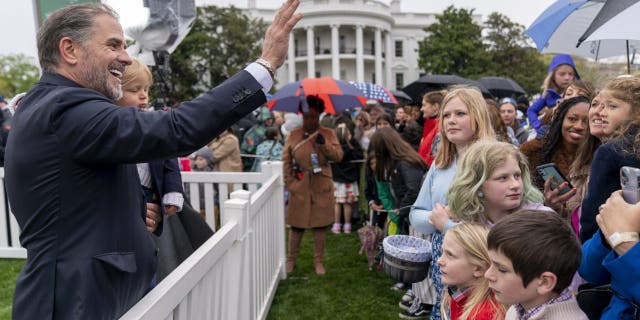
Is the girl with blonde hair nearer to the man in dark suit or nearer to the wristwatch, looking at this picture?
the wristwatch

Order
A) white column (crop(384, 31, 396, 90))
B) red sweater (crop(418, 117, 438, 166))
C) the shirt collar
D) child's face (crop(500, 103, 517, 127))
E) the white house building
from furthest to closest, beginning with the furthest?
white column (crop(384, 31, 396, 90))
the white house building
child's face (crop(500, 103, 517, 127))
red sweater (crop(418, 117, 438, 166))
the shirt collar

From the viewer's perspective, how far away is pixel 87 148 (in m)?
1.46

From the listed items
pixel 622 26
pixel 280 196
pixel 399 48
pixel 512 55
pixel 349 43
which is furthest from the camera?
pixel 399 48

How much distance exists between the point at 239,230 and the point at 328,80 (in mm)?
3798

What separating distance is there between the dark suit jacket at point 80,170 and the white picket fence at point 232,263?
22 centimetres

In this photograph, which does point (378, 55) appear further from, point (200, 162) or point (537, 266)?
point (537, 266)

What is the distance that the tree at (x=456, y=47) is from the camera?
4553cm

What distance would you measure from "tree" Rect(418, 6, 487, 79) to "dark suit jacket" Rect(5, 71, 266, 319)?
47.0 m

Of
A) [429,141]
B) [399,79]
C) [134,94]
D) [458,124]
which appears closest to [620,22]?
[458,124]

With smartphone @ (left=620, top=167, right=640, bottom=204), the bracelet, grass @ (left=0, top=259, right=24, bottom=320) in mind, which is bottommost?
grass @ (left=0, top=259, right=24, bottom=320)

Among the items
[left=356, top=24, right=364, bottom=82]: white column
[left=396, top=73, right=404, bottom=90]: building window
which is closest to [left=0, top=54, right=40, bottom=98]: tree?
[left=356, top=24, right=364, bottom=82]: white column

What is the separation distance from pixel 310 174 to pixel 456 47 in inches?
1722

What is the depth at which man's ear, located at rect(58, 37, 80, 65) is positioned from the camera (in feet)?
5.34

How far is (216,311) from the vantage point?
2318mm
